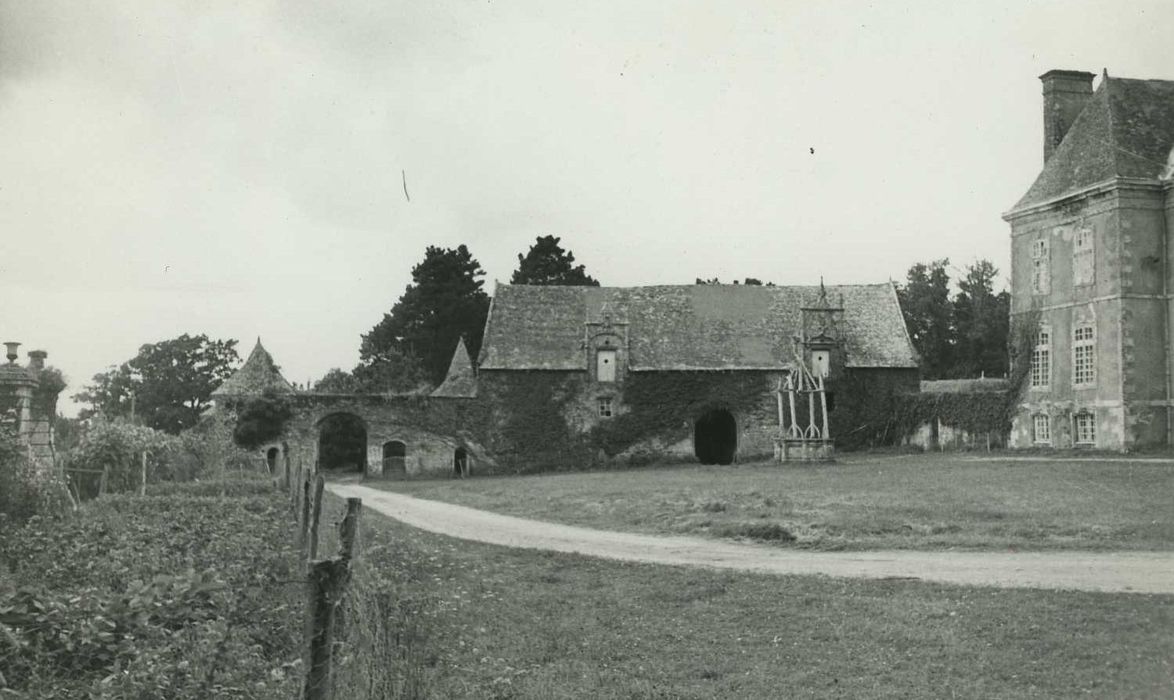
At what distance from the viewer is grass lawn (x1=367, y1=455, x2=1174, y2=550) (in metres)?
16.0

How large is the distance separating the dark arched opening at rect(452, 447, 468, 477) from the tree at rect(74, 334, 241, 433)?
33.3 meters

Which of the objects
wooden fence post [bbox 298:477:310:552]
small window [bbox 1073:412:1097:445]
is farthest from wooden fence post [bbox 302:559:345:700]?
small window [bbox 1073:412:1097:445]

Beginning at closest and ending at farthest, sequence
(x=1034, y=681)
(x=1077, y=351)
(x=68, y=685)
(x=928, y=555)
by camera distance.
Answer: (x=68, y=685) < (x=1034, y=681) < (x=928, y=555) < (x=1077, y=351)

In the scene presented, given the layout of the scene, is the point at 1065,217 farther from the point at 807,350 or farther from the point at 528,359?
the point at 528,359

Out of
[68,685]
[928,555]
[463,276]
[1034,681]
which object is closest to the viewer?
[68,685]

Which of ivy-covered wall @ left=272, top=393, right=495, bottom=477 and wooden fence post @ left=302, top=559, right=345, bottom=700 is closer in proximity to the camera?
wooden fence post @ left=302, top=559, right=345, bottom=700

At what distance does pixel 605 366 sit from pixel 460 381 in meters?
7.28

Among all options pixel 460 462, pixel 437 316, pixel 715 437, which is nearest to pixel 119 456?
pixel 460 462

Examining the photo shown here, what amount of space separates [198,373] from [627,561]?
6441 centimetres

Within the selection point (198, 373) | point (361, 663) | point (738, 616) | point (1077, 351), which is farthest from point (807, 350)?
point (198, 373)

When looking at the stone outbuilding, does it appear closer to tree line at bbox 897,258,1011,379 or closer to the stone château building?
the stone château building

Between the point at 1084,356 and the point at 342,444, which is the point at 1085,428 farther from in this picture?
the point at 342,444

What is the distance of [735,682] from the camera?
8.33 meters

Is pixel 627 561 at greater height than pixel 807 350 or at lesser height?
lesser
